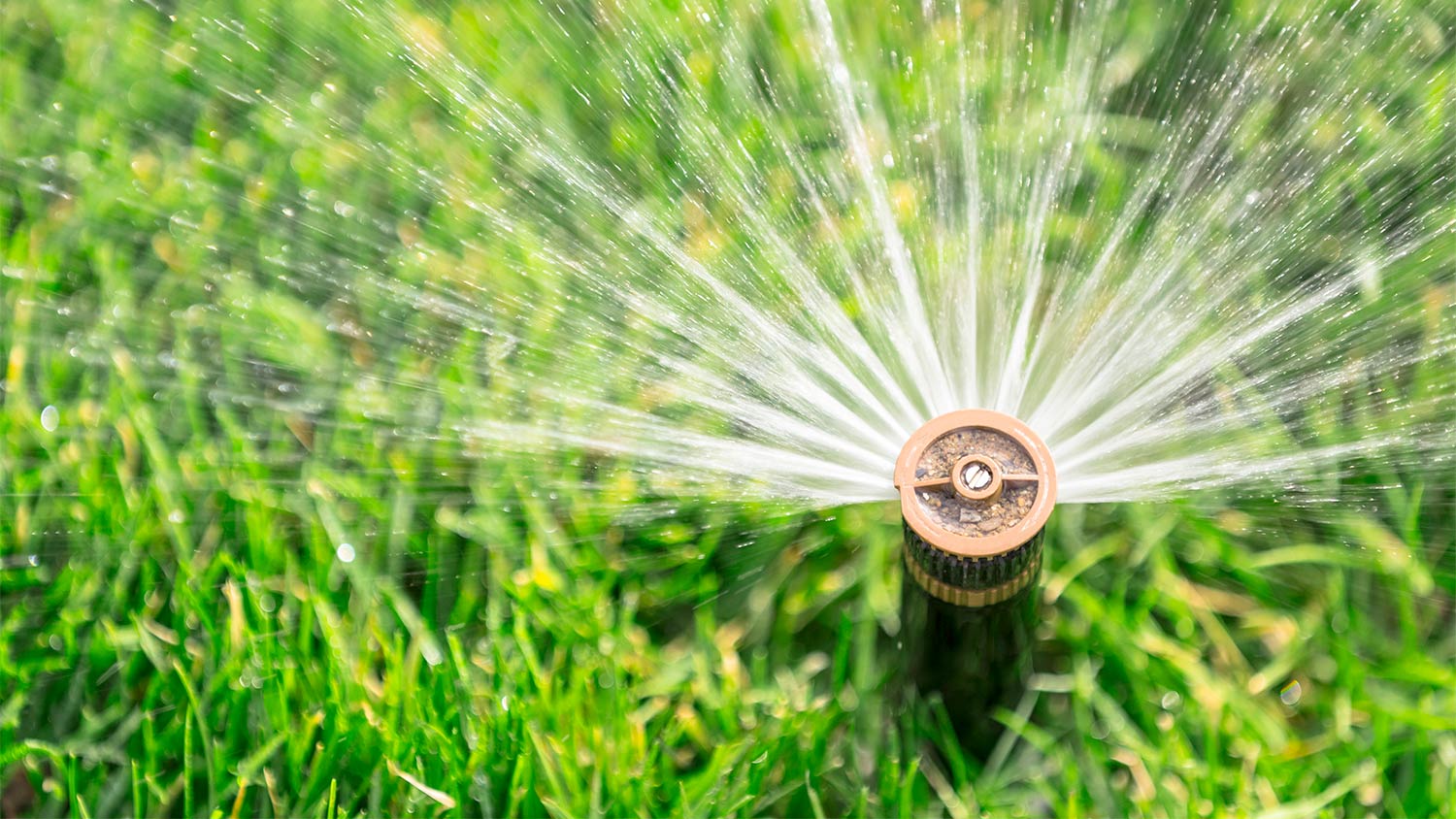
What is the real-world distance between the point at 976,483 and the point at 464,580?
962 mm

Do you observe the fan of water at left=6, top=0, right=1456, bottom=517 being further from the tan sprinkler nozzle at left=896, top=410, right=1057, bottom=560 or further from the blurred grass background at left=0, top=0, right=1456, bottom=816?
the tan sprinkler nozzle at left=896, top=410, right=1057, bottom=560

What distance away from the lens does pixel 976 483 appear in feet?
4.57

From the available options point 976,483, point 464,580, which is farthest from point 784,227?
point 976,483

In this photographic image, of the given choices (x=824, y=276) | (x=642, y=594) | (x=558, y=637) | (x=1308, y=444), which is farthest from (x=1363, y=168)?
(x=558, y=637)

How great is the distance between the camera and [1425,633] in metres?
1.99

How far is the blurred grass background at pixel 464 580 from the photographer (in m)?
1.86

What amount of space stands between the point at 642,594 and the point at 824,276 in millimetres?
592

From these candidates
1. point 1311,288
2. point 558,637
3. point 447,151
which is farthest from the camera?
point 447,151

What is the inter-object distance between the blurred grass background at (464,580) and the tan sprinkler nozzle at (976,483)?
1.88ft

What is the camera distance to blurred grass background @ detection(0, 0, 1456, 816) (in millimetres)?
1861

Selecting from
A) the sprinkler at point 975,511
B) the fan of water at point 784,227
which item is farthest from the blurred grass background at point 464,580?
the sprinkler at point 975,511

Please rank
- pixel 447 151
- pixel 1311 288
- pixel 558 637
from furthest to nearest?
1. pixel 447 151
2. pixel 1311 288
3. pixel 558 637

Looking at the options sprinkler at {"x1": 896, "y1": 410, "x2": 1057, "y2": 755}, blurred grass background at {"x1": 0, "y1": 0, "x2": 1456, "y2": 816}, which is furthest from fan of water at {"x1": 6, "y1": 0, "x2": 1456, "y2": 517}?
sprinkler at {"x1": 896, "y1": 410, "x2": 1057, "y2": 755}

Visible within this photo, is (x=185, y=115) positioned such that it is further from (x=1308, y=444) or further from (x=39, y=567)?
(x=1308, y=444)
